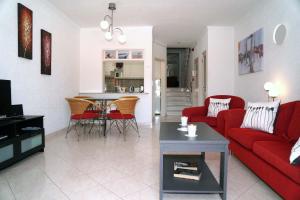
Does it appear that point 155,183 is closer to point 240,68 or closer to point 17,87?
point 17,87

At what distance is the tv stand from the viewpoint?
104 inches

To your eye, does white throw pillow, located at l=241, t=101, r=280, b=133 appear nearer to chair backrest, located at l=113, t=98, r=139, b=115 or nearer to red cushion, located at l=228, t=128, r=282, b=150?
red cushion, located at l=228, t=128, r=282, b=150

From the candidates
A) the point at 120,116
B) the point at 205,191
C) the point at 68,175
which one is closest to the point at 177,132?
the point at 205,191

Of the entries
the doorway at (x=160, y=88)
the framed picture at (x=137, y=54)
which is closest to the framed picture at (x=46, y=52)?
the framed picture at (x=137, y=54)

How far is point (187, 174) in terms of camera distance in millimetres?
2104

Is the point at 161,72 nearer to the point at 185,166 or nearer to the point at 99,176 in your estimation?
the point at 99,176

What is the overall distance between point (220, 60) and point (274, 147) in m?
4.26

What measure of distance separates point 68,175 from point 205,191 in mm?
1569

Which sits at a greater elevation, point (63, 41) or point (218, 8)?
point (218, 8)

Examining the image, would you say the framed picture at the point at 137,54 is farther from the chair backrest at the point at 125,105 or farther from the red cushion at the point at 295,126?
the red cushion at the point at 295,126

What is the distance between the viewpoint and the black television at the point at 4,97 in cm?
298

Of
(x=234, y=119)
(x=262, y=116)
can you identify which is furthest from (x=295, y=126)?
(x=234, y=119)

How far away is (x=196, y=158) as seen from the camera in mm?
2631

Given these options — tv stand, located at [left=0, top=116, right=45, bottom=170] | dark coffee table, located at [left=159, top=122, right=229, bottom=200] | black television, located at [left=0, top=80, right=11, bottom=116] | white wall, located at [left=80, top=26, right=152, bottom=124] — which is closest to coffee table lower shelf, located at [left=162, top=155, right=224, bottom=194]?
dark coffee table, located at [left=159, top=122, right=229, bottom=200]
